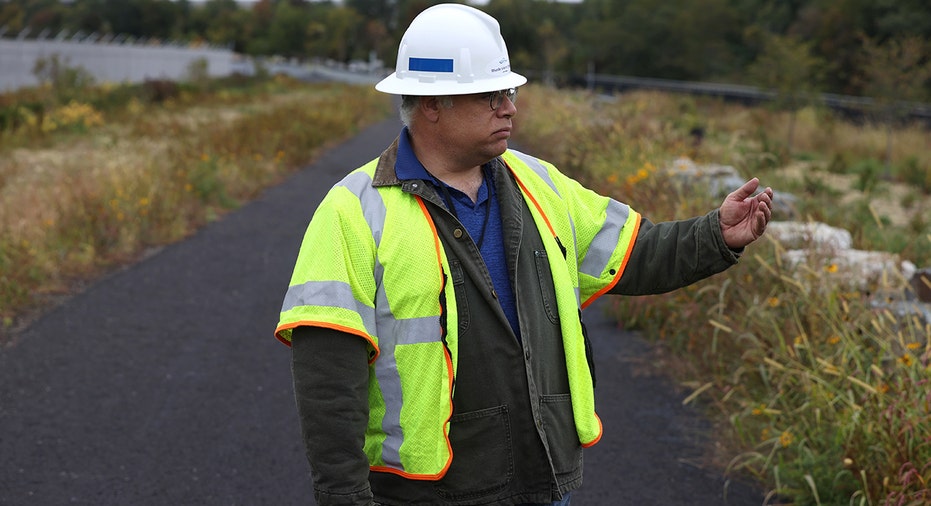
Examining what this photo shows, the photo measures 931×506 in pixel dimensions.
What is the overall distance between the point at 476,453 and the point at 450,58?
2.96 ft

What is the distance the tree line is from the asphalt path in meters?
15.2

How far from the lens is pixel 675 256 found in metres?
2.72

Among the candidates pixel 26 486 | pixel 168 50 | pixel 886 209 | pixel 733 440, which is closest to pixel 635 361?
pixel 733 440

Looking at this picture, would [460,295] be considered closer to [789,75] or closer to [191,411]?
[191,411]

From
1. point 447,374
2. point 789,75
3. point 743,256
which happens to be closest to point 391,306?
point 447,374

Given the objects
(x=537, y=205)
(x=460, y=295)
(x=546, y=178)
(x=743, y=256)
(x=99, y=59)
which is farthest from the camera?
(x=99, y=59)

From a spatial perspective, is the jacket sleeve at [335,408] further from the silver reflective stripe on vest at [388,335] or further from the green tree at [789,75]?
the green tree at [789,75]

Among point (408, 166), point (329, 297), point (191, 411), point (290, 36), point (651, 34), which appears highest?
point (408, 166)

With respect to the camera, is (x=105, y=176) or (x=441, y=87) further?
(x=105, y=176)

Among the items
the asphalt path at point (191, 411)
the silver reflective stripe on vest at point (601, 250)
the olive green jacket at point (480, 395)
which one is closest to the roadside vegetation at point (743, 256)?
the asphalt path at point (191, 411)

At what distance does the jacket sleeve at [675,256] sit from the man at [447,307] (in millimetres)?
14

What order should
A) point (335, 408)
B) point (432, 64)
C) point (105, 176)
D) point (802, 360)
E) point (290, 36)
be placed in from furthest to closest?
point (290, 36) < point (105, 176) < point (802, 360) < point (432, 64) < point (335, 408)

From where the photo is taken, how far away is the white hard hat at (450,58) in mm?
2420

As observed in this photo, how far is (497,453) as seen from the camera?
2404 mm
